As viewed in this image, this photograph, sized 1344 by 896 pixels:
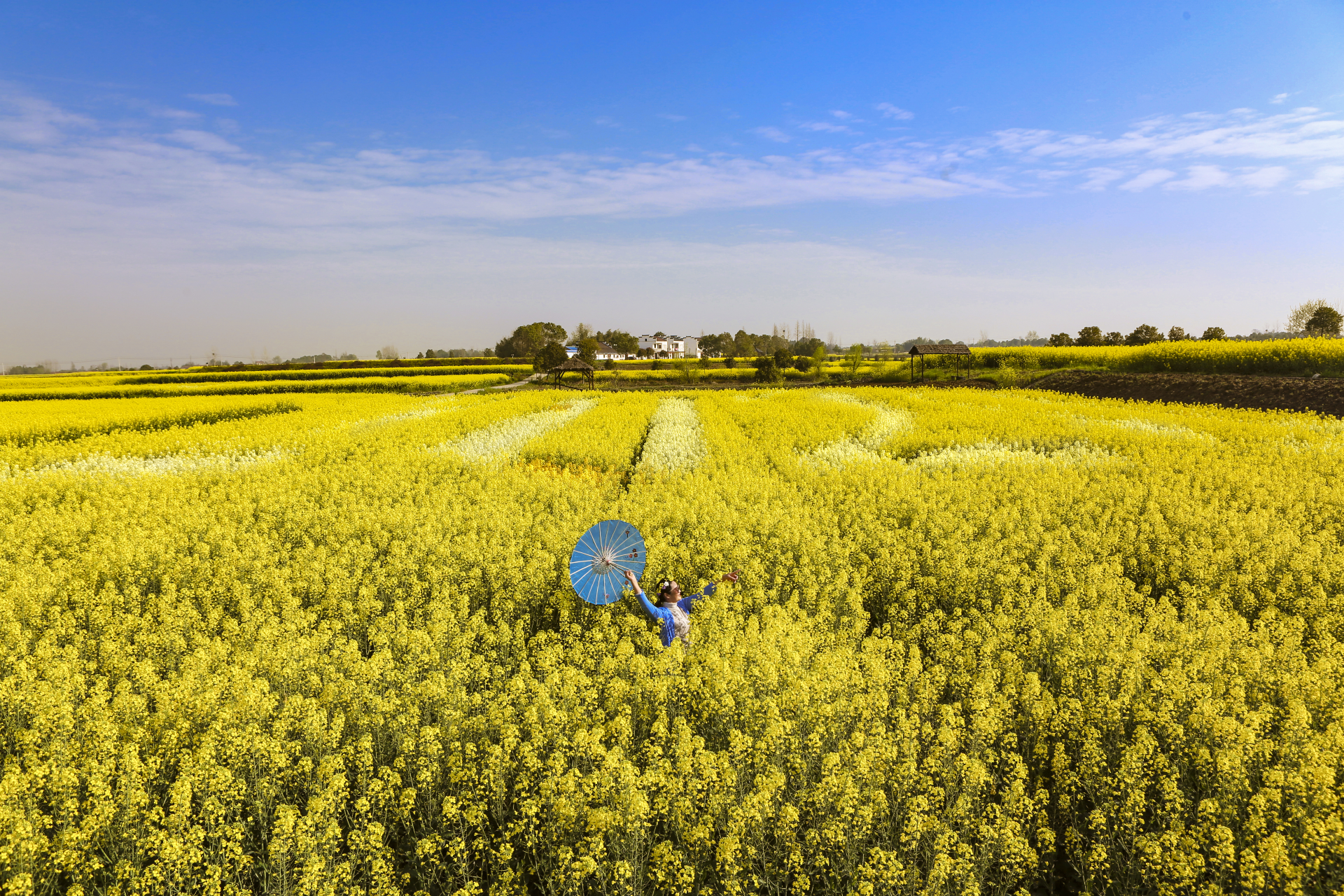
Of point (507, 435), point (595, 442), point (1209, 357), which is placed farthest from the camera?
point (1209, 357)

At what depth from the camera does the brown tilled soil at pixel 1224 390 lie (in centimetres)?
2734

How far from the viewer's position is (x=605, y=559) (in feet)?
23.9

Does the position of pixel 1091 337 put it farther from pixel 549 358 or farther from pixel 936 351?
pixel 549 358

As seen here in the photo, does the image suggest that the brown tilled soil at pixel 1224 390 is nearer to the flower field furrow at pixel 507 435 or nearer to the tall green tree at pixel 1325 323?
the flower field furrow at pixel 507 435

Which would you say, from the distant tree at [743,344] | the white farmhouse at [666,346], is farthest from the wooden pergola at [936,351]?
the white farmhouse at [666,346]

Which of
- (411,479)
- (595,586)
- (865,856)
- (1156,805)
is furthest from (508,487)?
(1156,805)

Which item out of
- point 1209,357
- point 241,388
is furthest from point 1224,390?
point 241,388

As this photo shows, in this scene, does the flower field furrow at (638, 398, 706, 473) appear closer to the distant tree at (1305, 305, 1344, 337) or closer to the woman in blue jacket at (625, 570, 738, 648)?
the woman in blue jacket at (625, 570, 738, 648)

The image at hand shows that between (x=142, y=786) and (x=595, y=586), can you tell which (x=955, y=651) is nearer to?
(x=595, y=586)

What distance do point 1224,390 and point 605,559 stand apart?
130 ft

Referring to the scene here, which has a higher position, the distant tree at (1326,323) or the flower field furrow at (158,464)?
the distant tree at (1326,323)

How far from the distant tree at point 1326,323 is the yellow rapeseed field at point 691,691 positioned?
249 feet

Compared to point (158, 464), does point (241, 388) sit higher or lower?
higher

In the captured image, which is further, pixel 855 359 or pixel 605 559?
pixel 855 359
